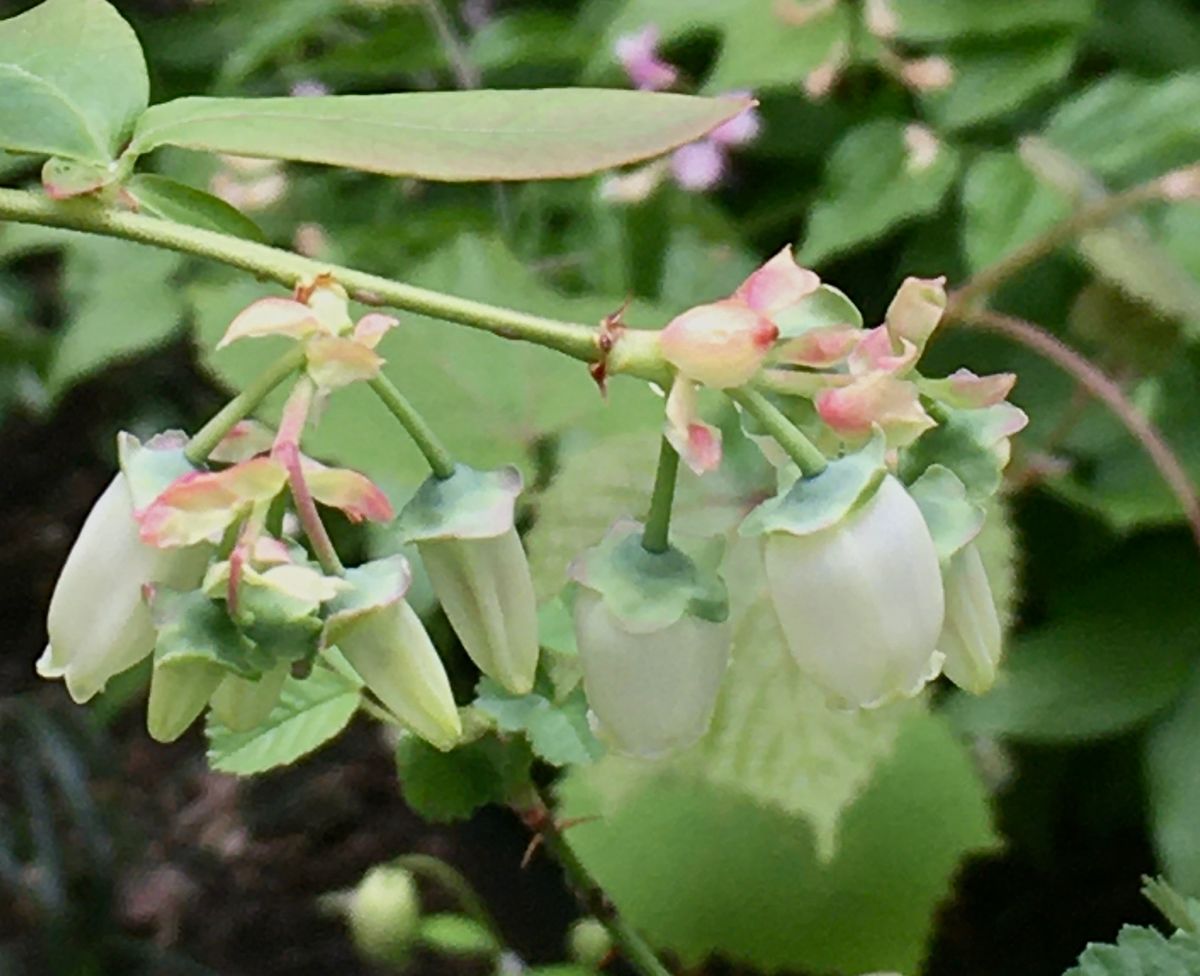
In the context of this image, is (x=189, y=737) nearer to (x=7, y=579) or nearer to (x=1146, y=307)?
(x=7, y=579)

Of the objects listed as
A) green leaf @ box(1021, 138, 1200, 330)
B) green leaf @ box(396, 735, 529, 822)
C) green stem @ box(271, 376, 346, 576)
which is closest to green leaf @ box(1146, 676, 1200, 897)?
green leaf @ box(1021, 138, 1200, 330)

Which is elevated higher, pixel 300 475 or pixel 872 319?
pixel 300 475

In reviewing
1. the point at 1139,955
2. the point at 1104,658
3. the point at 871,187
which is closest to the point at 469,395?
the point at 871,187

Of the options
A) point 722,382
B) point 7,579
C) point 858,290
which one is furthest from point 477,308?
point 7,579

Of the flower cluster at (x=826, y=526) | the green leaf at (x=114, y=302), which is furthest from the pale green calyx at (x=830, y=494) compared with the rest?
the green leaf at (x=114, y=302)

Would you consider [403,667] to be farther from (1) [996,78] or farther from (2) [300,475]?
(1) [996,78]
